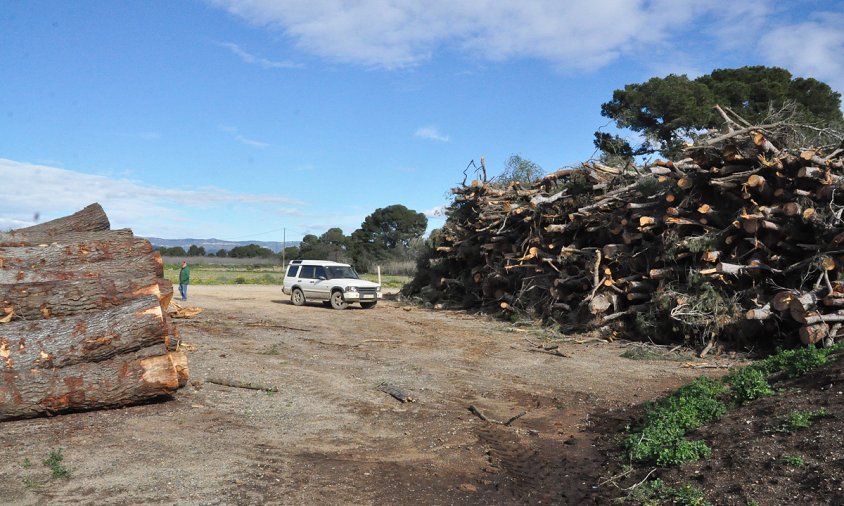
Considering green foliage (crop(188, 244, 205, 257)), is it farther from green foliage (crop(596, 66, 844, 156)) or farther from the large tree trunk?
the large tree trunk

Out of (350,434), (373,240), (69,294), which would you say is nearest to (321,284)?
(69,294)

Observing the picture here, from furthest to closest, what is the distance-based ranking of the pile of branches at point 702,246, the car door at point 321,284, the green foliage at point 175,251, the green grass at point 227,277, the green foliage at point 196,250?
the green foliage at point 196,250
the green foliage at point 175,251
the green grass at point 227,277
the car door at point 321,284
the pile of branches at point 702,246

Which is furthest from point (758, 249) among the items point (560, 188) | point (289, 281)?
point (289, 281)

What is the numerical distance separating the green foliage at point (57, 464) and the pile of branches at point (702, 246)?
37.6ft

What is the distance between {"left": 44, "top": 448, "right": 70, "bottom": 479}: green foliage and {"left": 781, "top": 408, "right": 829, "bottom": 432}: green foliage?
254 inches

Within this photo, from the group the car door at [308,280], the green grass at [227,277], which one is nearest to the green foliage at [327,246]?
the green grass at [227,277]

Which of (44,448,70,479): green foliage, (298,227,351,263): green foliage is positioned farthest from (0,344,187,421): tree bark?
(298,227,351,263): green foliage

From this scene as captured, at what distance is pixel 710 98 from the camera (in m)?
32.7

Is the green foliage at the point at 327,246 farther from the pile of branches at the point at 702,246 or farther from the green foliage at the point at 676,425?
the green foliage at the point at 676,425

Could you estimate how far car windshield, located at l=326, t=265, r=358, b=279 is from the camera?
24875 mm

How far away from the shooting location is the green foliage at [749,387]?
725cm

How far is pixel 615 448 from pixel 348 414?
11.2 feet

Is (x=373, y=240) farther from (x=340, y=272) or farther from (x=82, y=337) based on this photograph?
(x=82, y=337)

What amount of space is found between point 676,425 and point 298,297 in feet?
66.8
